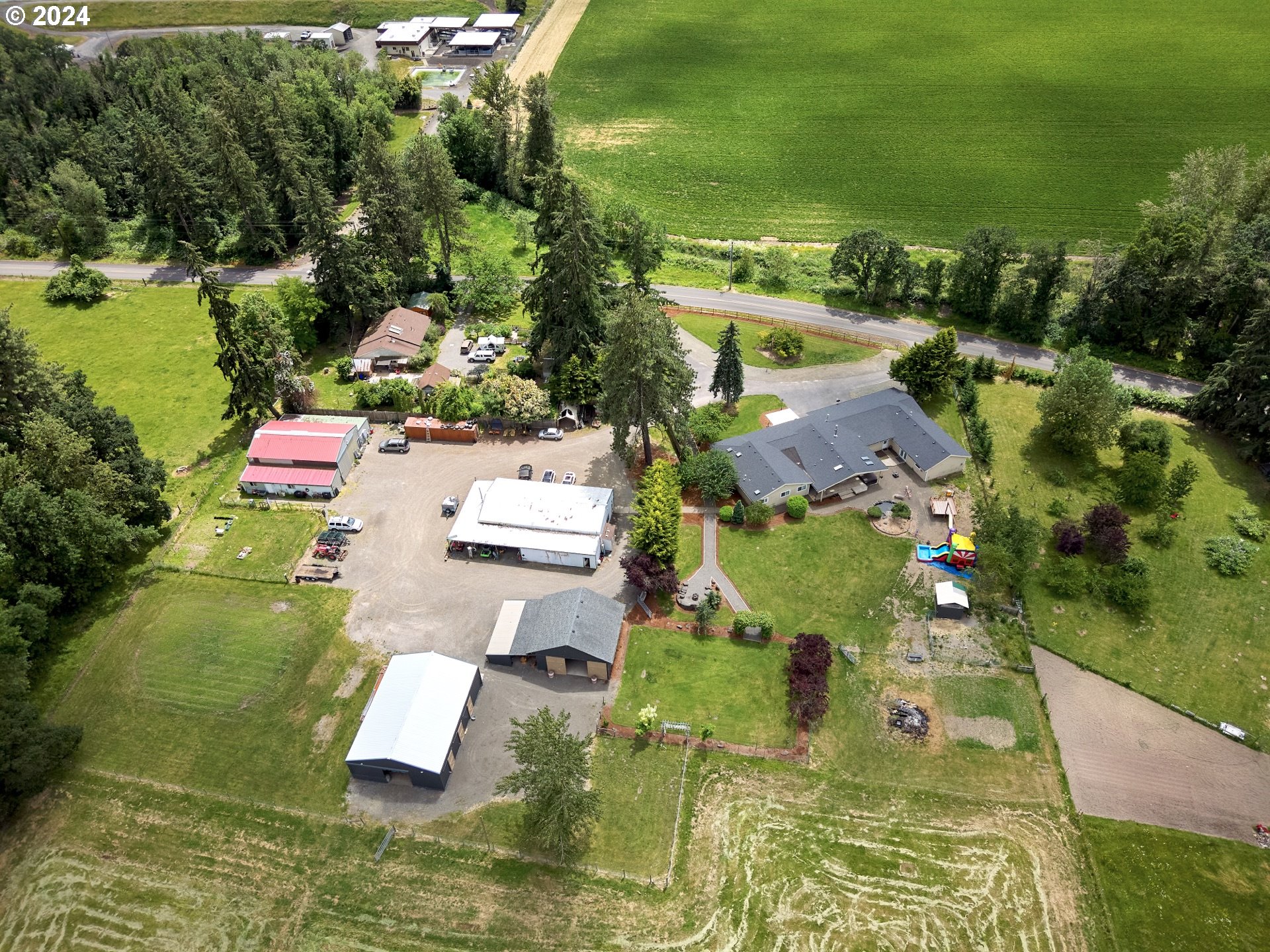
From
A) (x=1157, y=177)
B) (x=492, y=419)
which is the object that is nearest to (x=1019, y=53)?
(x=1157, y=177)

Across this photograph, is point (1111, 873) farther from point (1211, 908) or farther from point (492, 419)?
point (492, 419)

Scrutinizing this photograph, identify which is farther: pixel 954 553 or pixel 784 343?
pixel 784 343

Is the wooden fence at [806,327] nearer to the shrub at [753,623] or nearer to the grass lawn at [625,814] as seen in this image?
the shrub at [753,623]

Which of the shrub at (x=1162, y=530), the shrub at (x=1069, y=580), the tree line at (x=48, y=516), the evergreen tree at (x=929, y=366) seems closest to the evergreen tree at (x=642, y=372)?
the evergreen tree at (x=929, y=366)

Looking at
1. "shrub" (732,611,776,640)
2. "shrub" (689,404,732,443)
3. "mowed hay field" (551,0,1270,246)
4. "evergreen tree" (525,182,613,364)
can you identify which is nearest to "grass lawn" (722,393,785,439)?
"shrub" (689,404,732,443)

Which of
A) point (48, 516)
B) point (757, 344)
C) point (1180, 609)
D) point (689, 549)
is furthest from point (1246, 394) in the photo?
Answer: point (48, 516)

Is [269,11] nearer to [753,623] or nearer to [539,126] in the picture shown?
[539,126]
